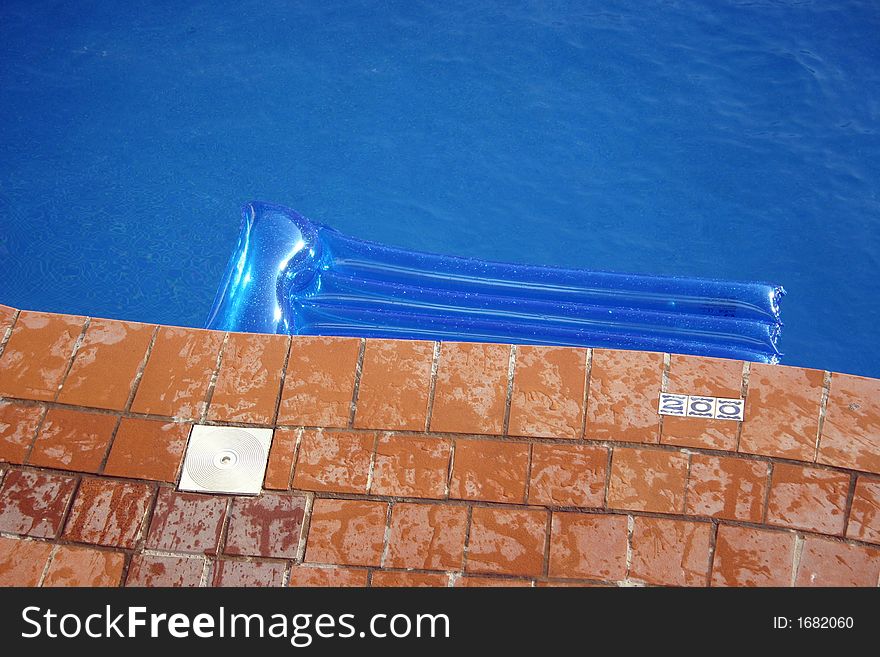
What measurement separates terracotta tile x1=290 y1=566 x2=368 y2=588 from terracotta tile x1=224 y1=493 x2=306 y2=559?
51mm

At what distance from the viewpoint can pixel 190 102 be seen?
3717mm

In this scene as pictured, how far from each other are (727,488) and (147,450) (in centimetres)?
160

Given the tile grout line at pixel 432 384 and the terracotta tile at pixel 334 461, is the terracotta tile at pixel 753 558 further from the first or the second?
the terracotta tile at pixel 334 461

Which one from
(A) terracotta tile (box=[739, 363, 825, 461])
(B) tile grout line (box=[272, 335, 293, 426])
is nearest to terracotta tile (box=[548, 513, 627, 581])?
(A) terracotta tile (box=[739, 363, 825, 461])

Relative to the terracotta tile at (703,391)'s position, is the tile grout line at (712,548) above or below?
below

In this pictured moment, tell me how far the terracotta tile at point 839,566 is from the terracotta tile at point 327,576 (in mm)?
1157

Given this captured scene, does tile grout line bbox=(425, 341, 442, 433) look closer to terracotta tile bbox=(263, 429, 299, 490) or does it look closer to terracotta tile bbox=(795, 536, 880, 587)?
terracotta tile bbox=(263, 429, 299, 490)

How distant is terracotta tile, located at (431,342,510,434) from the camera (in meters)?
1.86

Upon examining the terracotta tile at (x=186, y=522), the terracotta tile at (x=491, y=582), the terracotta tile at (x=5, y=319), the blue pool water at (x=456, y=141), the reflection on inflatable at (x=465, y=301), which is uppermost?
the blue pool water at (x=456, y=141)

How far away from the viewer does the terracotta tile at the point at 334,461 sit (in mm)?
1837

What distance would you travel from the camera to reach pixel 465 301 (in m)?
2.89

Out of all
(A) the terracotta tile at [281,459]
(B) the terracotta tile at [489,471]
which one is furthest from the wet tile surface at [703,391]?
(A) the terracotta tile at [281,459]

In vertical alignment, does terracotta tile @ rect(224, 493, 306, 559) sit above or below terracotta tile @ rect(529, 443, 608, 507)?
below
